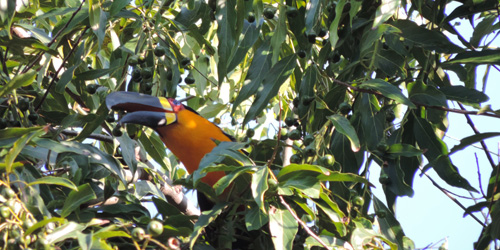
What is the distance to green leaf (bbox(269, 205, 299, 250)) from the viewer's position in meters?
1.79

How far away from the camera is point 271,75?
230 centimetres

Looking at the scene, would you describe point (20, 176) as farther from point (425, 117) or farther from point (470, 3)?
point (470, 3)

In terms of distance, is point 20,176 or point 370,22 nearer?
point 20,176

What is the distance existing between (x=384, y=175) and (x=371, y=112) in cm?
24

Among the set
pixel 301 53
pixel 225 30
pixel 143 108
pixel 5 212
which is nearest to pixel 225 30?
pixel 225 30

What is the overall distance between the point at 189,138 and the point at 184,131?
0.04 m

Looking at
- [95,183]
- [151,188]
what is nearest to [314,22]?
[95,183]

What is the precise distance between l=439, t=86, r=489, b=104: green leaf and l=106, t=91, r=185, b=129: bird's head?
110 cm

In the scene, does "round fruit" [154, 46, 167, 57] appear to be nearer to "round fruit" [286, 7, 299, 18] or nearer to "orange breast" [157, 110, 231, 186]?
"round fruit" [286, 7, 299, 18]

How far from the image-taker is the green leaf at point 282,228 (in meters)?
1.79

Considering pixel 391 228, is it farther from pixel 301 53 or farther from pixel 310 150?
pixel 301 53

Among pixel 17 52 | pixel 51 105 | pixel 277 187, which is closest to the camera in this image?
pixel 277 187

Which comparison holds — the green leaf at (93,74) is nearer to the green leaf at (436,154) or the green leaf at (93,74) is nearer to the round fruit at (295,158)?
the round fruit at (295,158)

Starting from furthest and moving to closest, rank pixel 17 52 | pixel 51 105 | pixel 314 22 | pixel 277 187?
1. pixel 51 105
2. pixel 17 52
3. pixel 314 22
4. pixel 277 187
